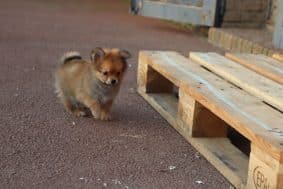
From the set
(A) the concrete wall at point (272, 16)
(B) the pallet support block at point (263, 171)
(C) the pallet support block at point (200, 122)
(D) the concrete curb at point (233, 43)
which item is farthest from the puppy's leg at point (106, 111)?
(A) the concrete wall at point (272, 16)

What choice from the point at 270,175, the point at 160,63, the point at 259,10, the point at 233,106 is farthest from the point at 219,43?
the point at 270,175

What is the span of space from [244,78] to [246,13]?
3.64m

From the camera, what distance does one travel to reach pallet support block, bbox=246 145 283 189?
2278 mm

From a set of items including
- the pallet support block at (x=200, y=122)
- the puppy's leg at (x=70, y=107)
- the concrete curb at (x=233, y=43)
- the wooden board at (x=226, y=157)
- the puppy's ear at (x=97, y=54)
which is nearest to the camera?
the wooden board at (x=226, y=157)

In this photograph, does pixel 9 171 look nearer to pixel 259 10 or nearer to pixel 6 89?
pixel 6 89

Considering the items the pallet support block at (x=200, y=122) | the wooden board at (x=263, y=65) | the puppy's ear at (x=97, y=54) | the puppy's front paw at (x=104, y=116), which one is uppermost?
the puppy's ear at (x=97, y=54)

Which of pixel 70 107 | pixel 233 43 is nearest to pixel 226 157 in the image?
pixel 70 107

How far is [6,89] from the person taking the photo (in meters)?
4.08

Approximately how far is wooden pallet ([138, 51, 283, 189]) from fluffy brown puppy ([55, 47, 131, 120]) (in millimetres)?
326

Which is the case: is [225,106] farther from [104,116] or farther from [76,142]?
[104,116]

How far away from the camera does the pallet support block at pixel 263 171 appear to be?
7.47 ft

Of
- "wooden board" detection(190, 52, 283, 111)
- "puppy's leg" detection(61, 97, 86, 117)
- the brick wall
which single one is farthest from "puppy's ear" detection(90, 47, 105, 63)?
the brick wall

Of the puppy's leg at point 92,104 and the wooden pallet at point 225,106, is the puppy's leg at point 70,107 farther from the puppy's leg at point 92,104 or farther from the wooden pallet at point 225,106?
the wooden pallet at point 225,106

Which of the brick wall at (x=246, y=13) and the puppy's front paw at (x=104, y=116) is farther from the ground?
the brick wall at (x=246, y=13)
